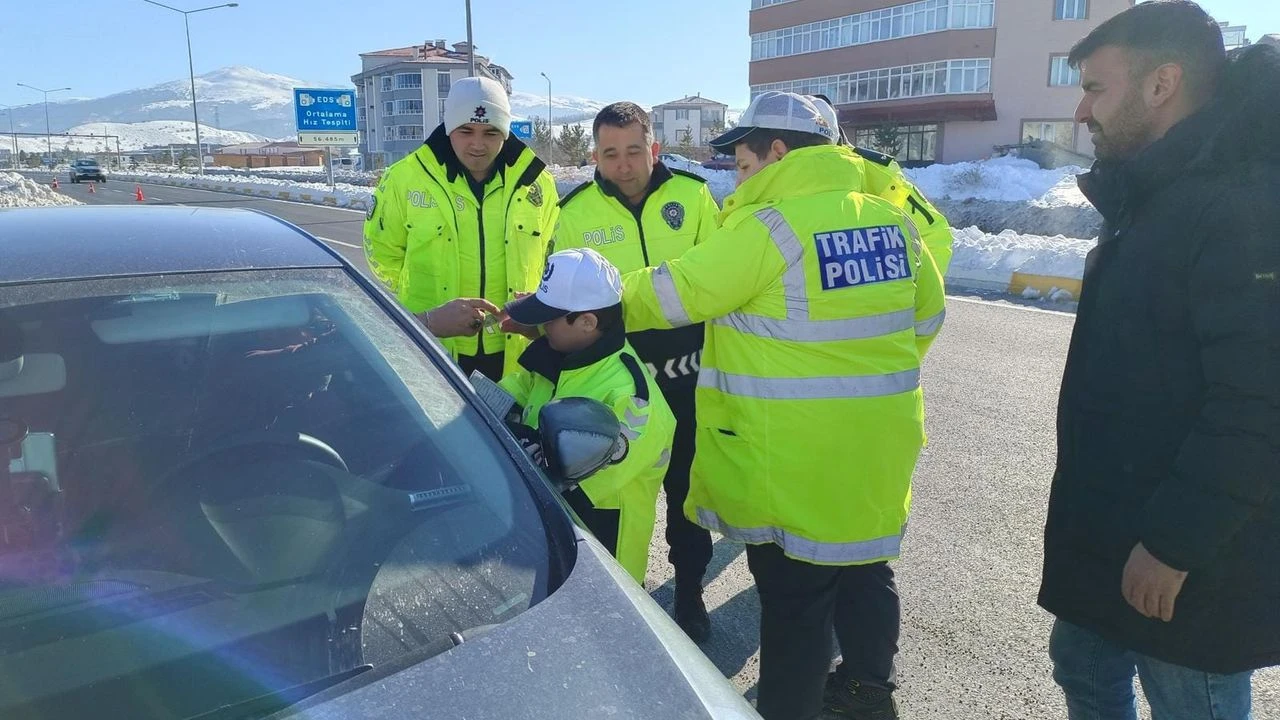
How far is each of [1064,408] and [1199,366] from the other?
0.37m

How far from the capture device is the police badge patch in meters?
3.44

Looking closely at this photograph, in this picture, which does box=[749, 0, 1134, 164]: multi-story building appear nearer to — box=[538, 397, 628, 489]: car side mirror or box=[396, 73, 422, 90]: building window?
box=[538, 397, 628, 489]: car side mirror

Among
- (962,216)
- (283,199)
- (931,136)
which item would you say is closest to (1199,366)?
(962,216)

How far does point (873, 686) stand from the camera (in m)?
2.63

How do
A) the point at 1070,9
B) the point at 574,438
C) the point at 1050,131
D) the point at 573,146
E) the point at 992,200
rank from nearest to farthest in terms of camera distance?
1. the point at 574,438
2. the point at 992,200
3. the point at 1070,9
4. the point at 1050,131
5. the point at 573,146

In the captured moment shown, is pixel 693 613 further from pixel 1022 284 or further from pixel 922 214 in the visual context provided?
pixel 1022 284

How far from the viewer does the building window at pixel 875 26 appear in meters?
42.8

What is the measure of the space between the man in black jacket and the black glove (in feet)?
4.08

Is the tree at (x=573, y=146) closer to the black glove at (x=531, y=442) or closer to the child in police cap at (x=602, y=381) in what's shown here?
the child in police cap at (x=602, y=381)

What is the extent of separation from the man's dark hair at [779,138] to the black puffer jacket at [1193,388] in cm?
75

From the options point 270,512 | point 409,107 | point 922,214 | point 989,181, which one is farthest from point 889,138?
point 409,107

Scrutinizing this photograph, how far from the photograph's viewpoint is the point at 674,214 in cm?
345

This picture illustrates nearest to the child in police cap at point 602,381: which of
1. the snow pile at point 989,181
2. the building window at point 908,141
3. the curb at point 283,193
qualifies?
the curb at point 283,193

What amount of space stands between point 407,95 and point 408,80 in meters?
1.49
